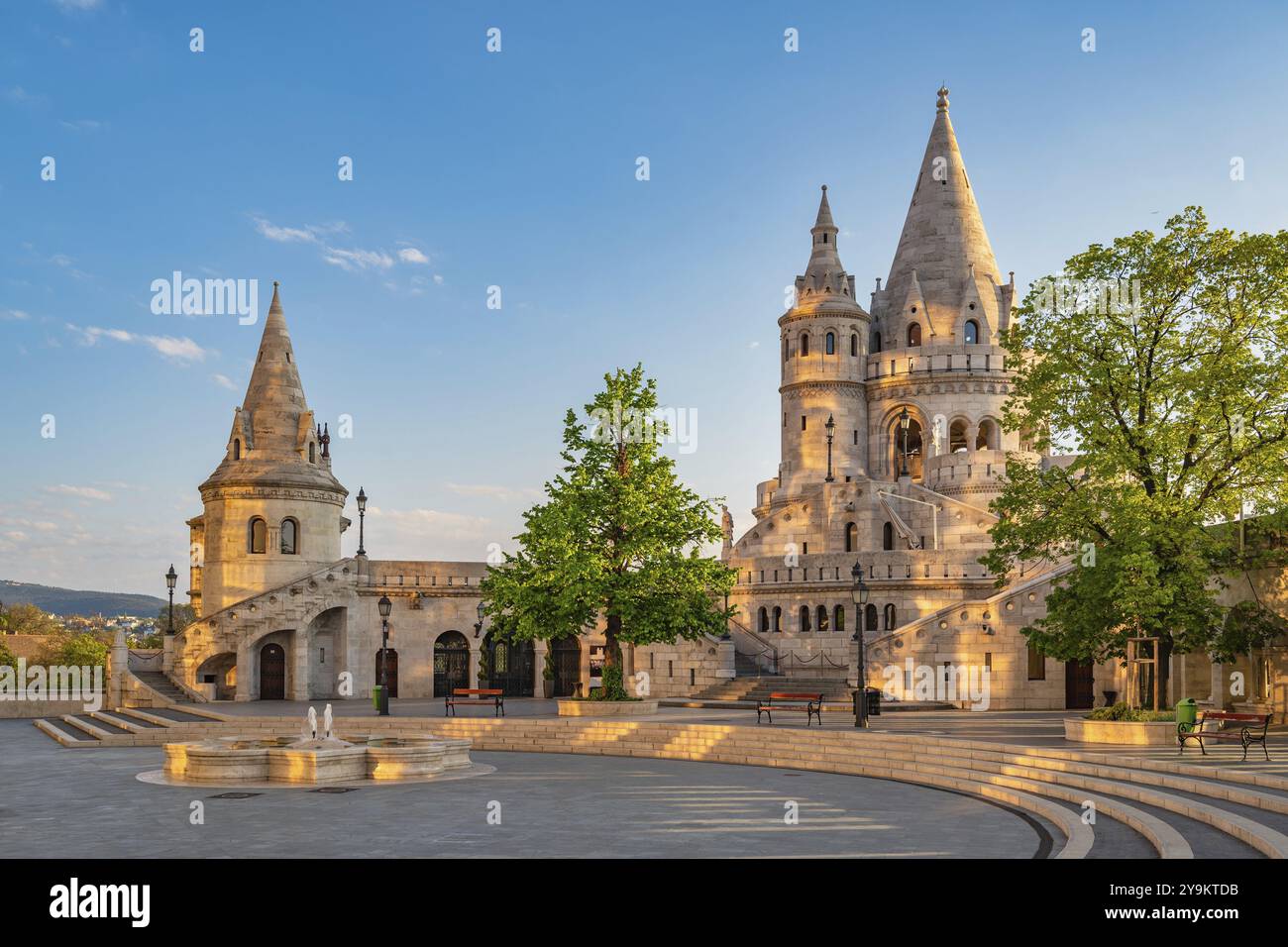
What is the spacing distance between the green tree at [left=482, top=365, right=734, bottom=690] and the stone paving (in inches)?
370

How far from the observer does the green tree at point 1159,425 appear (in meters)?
25.2

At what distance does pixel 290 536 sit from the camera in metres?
47.0

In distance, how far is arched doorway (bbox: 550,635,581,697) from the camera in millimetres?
47781

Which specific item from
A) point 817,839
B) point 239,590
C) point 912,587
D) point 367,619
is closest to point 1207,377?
point 817,839

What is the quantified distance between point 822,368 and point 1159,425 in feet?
131

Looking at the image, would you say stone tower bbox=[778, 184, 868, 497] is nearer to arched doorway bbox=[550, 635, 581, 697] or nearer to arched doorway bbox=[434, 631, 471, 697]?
arched doorway bbox=[550, 635, 581, 697]

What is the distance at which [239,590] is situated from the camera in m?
46.0

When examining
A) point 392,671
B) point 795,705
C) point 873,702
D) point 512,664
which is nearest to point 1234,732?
point 873,702

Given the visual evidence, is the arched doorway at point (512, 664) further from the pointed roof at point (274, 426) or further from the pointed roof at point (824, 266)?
the pointed roof at point (824, 266)

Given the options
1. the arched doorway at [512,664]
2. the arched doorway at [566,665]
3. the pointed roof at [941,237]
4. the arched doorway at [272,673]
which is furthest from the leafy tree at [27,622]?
the pointed roof at [941,237]

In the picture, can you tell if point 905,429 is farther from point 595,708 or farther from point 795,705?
point 595,708

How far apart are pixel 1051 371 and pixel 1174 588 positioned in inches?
210
